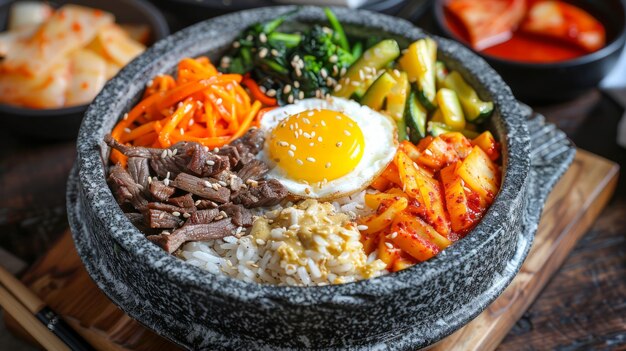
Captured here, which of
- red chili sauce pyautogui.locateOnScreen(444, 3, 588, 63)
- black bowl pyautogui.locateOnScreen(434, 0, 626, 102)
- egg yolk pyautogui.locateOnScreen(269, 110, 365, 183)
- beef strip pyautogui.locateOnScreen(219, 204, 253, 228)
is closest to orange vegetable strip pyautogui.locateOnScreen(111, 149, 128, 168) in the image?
beef strip pyautogui.locateOnScreen(219, 204, 253, 228)

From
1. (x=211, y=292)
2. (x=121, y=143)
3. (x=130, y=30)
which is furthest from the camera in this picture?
(x=130, y=30)

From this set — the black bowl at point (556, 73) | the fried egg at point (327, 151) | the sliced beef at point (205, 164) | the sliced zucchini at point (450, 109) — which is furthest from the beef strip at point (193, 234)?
the black bowl at point (556, 73)

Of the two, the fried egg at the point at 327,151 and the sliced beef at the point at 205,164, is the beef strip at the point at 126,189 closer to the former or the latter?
the sliced beef at the point at 205,164

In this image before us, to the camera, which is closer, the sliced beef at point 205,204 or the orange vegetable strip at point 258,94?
the sliced beef at point 205,204

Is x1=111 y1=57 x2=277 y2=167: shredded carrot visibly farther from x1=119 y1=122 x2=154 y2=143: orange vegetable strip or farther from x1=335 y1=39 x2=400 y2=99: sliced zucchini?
x1=335 y1=39 x2=400 y2=99: sliced zucchini

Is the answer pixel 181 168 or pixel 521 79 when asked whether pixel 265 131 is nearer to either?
pixel 181 168

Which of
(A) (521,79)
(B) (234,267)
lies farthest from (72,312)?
(A) (521,79)
